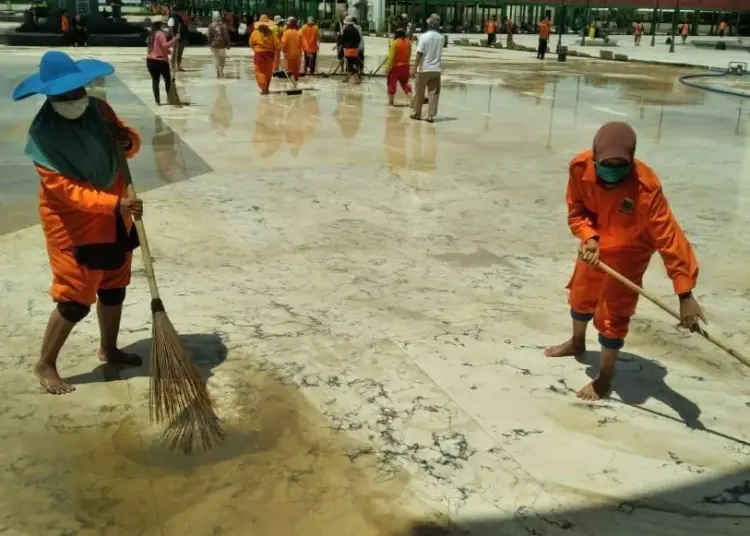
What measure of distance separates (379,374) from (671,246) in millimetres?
1591

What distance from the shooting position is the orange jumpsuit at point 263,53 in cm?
1493

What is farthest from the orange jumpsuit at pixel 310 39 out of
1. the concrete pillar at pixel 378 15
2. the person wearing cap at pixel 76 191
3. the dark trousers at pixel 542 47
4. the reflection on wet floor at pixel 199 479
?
the concrete pillar at pixel 378 15

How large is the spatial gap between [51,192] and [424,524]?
2.14 meters

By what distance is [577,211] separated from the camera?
369 centimetres

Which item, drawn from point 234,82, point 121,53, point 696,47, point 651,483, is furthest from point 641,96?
point 696,47

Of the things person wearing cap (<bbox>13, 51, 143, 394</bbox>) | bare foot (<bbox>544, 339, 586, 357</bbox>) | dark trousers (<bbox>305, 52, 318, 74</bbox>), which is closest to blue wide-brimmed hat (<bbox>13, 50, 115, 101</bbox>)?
person wearing cap (<bbox>13, 51, 143, 394</bbox>)

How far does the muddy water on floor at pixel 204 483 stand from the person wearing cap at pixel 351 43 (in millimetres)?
15436

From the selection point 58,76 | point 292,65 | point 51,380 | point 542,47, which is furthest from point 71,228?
point 542,47

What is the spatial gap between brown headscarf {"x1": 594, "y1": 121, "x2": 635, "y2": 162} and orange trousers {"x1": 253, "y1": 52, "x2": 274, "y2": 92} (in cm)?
1259

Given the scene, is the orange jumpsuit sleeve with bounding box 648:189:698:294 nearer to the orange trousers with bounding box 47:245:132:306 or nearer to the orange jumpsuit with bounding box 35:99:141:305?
the orange jumpsuit with bounding box 35:99:141:305

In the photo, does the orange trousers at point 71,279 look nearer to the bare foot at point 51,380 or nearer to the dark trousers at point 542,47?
the bare foot at point 51,380

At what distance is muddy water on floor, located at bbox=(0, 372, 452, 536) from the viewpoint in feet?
9.43

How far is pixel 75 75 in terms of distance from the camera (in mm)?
3410

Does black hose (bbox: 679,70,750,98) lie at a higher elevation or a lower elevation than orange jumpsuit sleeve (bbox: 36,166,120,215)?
lower
